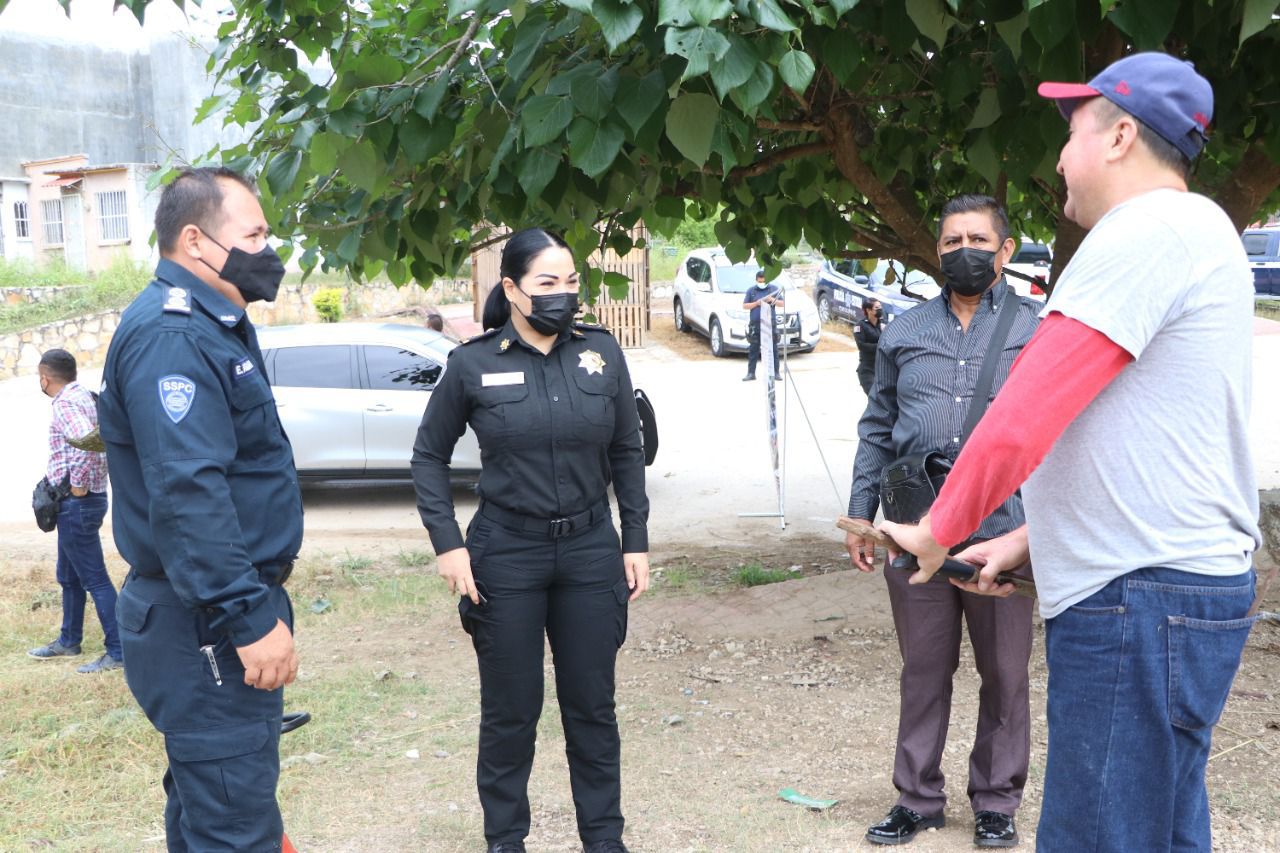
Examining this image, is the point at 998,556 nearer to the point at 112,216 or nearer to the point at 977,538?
the point at 977,538

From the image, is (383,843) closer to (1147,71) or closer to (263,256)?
(263,256)

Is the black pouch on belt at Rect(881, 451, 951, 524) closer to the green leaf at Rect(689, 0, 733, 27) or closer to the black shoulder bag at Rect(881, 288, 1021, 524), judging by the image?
the black shoulder bag at Rect(881, 288, 1021, 524)

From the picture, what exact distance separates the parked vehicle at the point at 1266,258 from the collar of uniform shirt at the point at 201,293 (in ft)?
95.9

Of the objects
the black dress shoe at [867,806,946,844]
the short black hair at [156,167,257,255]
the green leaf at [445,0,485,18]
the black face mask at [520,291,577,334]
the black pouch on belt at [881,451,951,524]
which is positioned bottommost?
the black dress shoe at [867,806,946,844]

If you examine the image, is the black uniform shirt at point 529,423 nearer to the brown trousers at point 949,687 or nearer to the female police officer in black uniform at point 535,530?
the female police officer in black uniform at point 535,530

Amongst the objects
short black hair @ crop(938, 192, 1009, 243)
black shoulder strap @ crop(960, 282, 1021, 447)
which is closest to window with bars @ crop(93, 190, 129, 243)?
short black hair @ crop(938, 192, 1009, 243)

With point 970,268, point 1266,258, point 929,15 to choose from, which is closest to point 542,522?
point 970,268

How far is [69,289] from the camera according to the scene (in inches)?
965

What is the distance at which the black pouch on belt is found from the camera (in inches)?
134

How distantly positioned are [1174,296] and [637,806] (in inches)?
119

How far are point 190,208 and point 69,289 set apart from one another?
24253 millimetres

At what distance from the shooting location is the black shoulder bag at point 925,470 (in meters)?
3.41

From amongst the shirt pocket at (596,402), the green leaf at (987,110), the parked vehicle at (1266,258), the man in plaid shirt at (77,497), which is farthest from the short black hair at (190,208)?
the parked vehicle at (1266,258)

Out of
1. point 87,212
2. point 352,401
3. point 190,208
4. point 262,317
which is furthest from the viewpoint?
point 87,212
